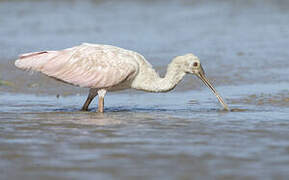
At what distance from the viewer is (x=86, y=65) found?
9.20m

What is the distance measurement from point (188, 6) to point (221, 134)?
14.8 m

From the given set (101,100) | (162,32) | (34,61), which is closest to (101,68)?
(101,100)

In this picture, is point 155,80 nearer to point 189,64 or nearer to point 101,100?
point 189,64

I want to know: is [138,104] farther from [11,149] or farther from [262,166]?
[262,166]

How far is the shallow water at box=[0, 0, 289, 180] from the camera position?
19.3 ft

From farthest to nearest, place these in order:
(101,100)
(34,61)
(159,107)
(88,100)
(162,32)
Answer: (162,32), (159,107), (88,100), (34,61), (101,100)

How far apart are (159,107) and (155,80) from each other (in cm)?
57

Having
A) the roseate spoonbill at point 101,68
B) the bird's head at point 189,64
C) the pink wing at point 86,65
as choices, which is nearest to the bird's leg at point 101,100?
the roseate spoonbill at point 101,68

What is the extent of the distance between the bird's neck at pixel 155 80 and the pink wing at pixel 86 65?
0.54 ft

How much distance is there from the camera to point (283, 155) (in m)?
6.16

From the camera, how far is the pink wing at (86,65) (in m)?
8.98

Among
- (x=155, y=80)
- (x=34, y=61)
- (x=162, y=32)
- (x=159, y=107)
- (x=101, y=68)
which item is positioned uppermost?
(x=162, y=32)

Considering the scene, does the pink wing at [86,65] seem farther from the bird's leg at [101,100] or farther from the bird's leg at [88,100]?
the bird's leg at [88,100]

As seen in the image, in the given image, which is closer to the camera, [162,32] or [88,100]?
[88,100]
